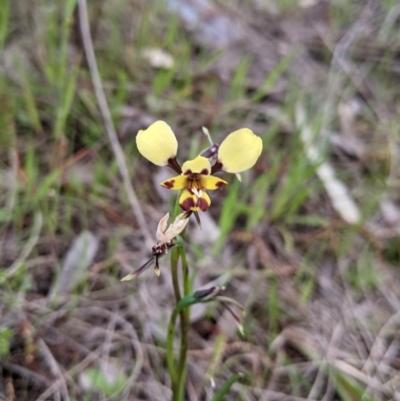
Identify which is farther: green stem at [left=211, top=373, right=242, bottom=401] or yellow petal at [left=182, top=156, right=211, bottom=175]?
green stem at [left=211, top=373, right=242, bottom=401]

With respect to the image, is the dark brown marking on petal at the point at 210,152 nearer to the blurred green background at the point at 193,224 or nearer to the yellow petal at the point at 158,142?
the yellow petal at the point at 158,142

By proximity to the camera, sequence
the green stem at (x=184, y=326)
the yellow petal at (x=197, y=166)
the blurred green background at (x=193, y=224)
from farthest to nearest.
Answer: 1. the blurred green background at (x=193, y=224)
2. the green stem at (x=184, y=326)
3. the yellow petal at (x=197, y=166)

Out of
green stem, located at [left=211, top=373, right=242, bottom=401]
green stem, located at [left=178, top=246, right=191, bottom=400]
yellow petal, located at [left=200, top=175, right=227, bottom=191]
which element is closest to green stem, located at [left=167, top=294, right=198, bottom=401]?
green stem, located at [left=178, top=246, right=191, bottom=400]

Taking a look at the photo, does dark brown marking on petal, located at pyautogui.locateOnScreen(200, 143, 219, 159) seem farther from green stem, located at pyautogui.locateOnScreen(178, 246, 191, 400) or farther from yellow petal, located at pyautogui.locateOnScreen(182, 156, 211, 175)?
green stem, located at pyautogui.locateOnScreen(178, 246, 191, 400)

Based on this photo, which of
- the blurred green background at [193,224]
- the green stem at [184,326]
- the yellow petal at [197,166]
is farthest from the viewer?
the blurred green background at [193,224]

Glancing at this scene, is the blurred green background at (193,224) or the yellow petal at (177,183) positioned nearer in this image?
the yellow petal at (177,183)

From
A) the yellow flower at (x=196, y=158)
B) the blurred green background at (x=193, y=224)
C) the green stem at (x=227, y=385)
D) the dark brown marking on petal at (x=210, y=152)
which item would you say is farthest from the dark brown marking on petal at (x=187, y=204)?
the green stem at (x=227, y=385)

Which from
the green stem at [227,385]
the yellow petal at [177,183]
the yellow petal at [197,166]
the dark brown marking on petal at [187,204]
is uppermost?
the yellow petal at [197,166]

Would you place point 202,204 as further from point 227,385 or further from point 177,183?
point 227,385

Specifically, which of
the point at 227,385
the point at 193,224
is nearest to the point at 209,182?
the point at 227,385
